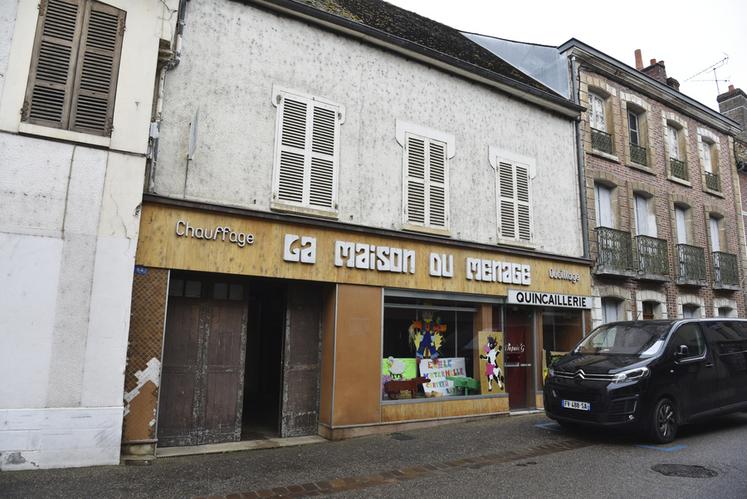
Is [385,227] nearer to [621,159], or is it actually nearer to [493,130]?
[493,130]

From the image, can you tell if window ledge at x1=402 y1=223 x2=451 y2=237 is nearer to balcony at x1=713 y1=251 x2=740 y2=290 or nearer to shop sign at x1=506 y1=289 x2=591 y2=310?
shop sign at x1=506 y1=289 x2=591 y2=310

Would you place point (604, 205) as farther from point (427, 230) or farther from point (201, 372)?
point (201, 372)

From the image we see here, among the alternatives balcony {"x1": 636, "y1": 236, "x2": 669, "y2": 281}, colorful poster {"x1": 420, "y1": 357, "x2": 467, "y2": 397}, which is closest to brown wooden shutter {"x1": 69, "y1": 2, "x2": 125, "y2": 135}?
colorful poster {"x1": 420, "y1": 357, "x2": 467, "y2": 397}

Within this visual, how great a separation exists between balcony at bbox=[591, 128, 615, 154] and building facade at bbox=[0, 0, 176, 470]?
34.1ft

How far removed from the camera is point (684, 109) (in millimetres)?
15109

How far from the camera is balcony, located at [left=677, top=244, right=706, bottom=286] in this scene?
1363 cm

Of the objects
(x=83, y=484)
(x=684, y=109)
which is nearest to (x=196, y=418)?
(x=83, y=484)

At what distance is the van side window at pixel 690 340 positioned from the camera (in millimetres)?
7410

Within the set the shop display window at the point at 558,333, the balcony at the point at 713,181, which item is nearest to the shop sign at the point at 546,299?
the shop display window at the point at 558,333

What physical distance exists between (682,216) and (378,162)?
10.9 meters

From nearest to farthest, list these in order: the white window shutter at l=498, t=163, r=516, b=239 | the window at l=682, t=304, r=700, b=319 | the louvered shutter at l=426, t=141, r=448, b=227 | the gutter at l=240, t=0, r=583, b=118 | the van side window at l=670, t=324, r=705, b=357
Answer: the van side window at l=670, t=324, r=705, b=357 → the gutter at l=240, t=0, r=583, b=118 → the louvered shutter at l=426, t=141, r=448, b=227 → the white window shutter at l=498, t=163, r=516, b=239 → the window at l=682, t=304, r=700, b=319

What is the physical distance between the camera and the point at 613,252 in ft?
39.5

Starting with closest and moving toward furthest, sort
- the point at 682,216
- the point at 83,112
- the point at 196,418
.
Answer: the point at 83,112 < the point at 196,418 < the point at 682,216

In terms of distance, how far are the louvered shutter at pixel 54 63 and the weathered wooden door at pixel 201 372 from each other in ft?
9.35
